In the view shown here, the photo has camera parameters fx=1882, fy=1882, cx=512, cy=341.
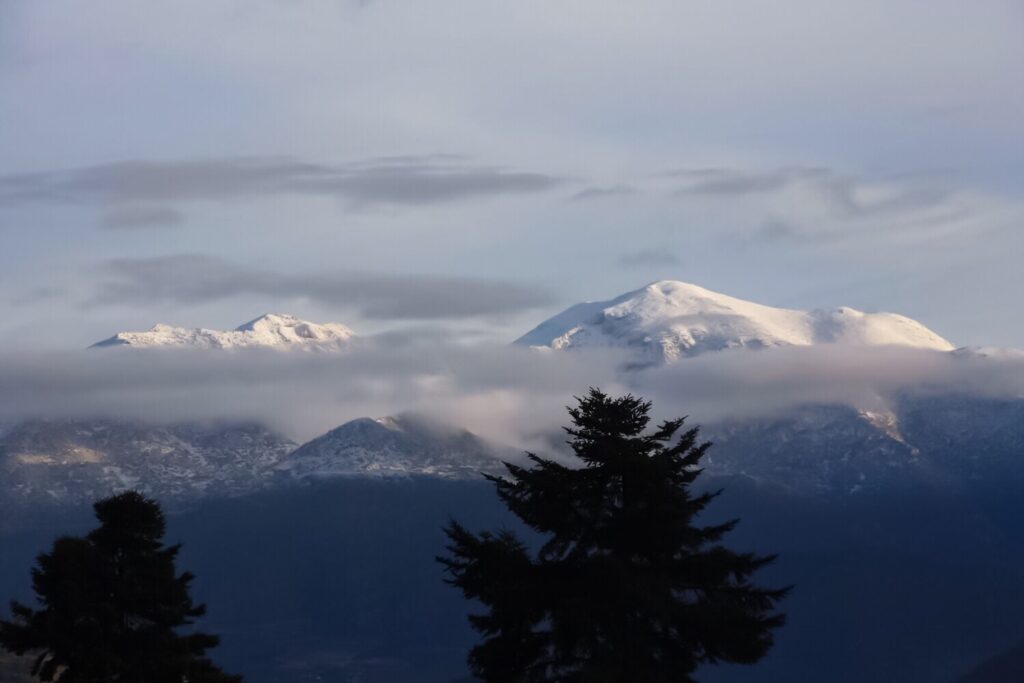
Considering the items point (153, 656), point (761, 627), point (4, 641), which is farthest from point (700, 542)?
point (4, 641)

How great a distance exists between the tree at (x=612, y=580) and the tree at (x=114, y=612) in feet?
37.4

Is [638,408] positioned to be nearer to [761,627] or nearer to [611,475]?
[611,475]

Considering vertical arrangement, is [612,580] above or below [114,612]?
above

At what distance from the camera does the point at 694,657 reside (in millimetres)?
73625

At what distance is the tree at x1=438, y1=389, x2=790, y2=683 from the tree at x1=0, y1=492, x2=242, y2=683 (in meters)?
11.4

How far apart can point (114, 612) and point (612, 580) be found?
20053 mm

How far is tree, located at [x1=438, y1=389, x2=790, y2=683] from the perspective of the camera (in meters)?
72.5

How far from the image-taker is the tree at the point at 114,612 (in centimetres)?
7438

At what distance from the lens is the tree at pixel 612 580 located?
72.5m

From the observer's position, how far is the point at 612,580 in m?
72.4

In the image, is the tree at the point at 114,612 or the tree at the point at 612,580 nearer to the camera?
the tree at the point at 612,580

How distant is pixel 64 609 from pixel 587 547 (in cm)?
2107

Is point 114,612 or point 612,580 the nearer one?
point 612,580

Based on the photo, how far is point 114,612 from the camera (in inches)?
2965
